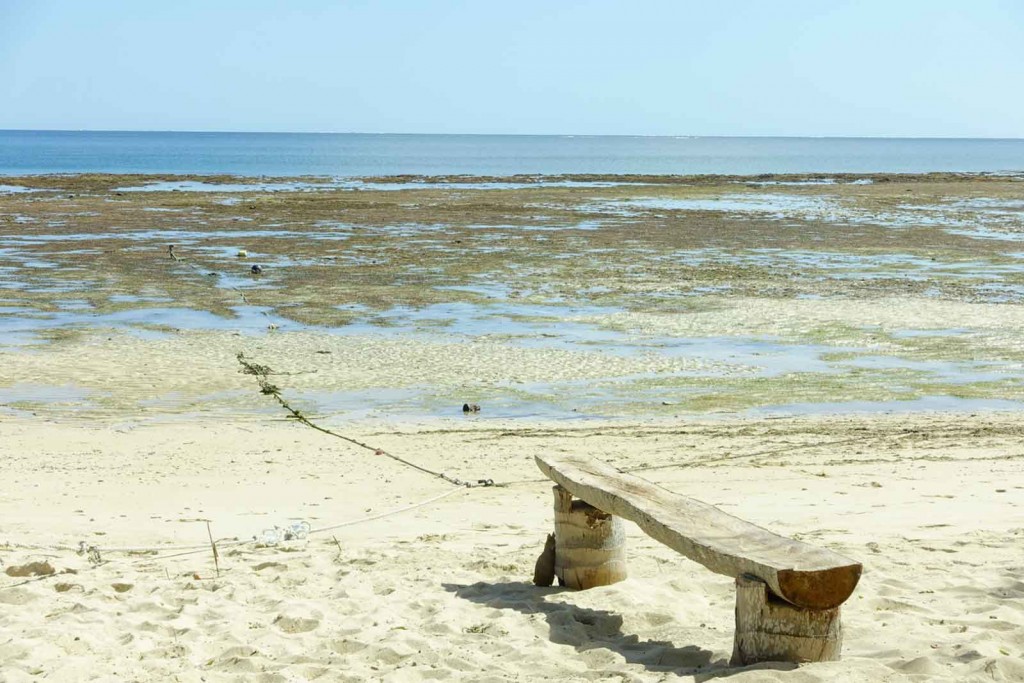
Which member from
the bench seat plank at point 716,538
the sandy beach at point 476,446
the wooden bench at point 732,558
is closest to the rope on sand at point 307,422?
the sandy beach at point 476,446

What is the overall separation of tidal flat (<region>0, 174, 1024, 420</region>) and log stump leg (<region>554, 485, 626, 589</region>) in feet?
18.2

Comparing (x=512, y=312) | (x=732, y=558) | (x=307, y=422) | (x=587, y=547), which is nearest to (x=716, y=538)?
(x=732, y=558)

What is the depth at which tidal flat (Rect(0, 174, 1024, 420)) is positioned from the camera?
1319cm

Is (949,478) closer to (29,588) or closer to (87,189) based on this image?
(29,588)

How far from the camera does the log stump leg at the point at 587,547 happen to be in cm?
627

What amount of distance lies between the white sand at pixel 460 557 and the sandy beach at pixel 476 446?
0.03 meters

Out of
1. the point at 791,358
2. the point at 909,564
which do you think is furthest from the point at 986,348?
the point at 909,564

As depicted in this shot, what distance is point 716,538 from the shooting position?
17.2ft

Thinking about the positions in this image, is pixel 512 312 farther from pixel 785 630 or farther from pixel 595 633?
pixel 785 630

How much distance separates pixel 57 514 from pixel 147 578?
80.2 inches

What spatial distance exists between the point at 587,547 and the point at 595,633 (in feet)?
2.57

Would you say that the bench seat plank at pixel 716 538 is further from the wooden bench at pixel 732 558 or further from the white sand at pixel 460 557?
the white sand at pixel 460 557

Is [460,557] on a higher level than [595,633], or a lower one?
lower

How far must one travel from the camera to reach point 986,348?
1578 cm
